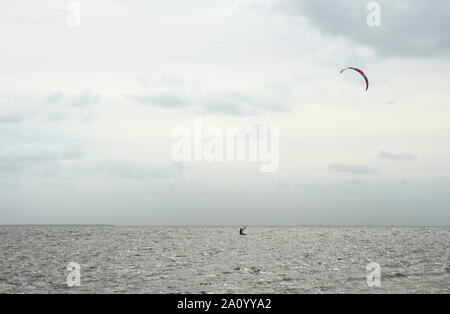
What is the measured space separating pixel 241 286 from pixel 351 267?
15876 millimetres

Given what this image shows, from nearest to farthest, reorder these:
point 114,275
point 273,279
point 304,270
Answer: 1. point 273,279
2. point 114,275
3. point 304,270

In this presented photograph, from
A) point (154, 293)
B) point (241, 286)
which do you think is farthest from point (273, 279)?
point (154, 293)

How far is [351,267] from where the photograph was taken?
4303cm
